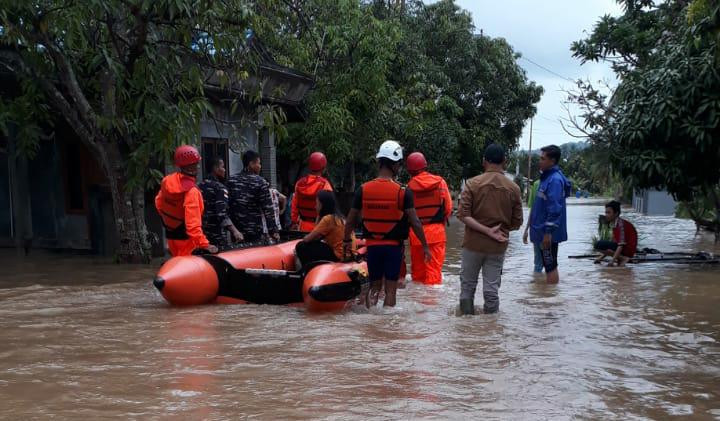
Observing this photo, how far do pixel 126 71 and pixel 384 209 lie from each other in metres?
4.41

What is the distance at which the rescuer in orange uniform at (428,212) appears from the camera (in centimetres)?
812

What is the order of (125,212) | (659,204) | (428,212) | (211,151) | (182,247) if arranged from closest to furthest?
(182,247) → (428,212) → (125,212) → (211,151) → (659,204)

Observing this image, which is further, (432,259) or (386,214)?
(432,259)

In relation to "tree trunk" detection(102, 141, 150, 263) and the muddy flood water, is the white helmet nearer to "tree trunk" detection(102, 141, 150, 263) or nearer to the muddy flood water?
the muddy flood water

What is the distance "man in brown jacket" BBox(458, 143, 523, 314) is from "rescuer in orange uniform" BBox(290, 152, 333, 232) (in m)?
2.41

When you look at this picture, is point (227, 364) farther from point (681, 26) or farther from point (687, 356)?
point (681, 26)

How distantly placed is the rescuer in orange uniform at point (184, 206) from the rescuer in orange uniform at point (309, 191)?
1.75m

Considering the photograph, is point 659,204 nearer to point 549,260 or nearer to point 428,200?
point 549,260

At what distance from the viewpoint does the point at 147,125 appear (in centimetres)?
851

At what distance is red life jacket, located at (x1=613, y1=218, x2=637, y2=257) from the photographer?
10.2 metres

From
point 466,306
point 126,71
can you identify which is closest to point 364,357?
point 466,306

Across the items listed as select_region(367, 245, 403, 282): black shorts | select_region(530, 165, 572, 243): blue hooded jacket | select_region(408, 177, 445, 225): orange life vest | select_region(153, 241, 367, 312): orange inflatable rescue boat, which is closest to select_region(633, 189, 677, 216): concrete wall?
select_region(530, 165, 572, 243): blue hooded jacket

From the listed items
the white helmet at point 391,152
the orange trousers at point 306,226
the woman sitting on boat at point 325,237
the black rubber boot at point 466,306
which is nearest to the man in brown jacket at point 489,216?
the black rubber boot at point 466,306

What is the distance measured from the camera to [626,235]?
10336 millimetres
